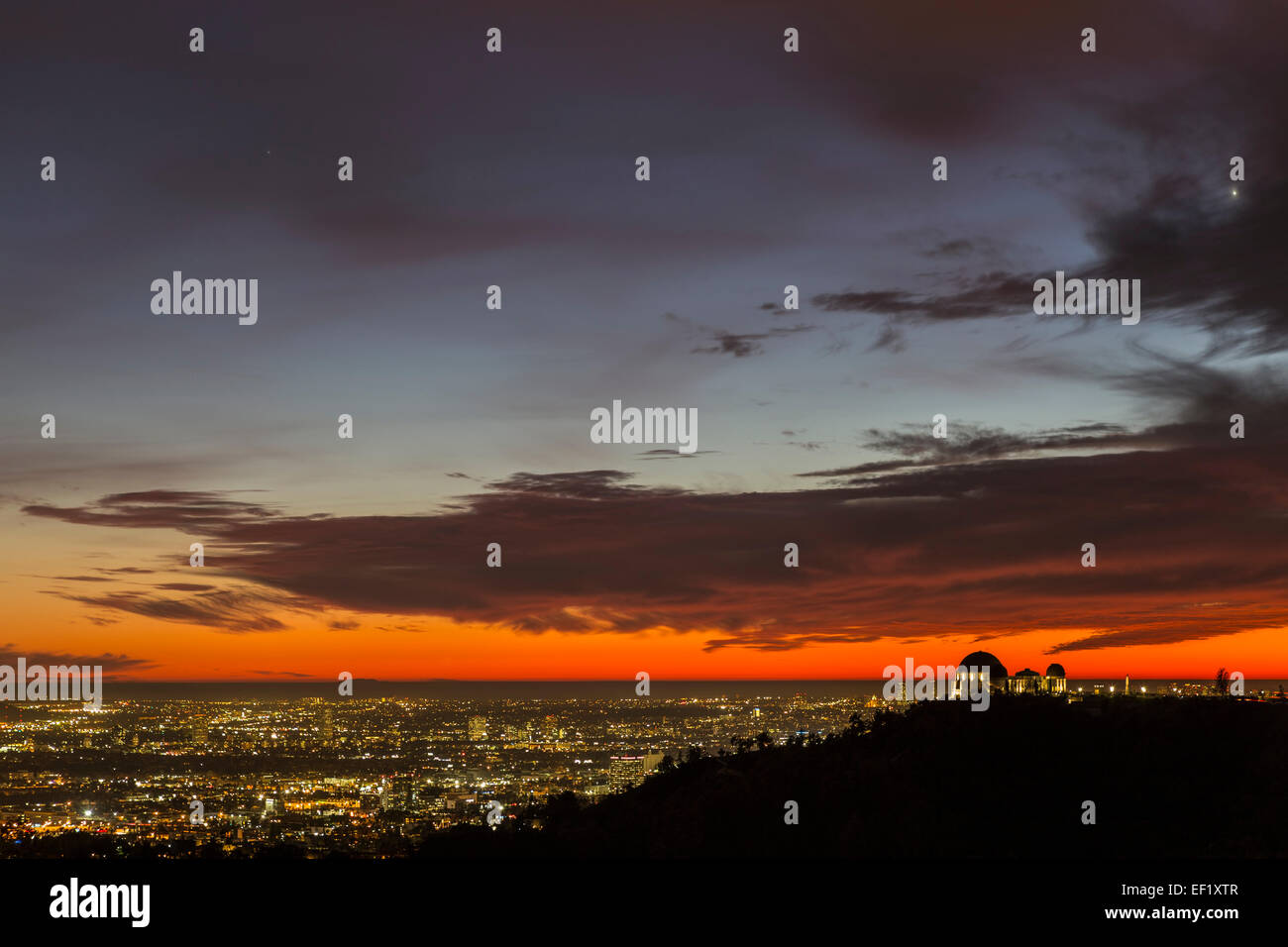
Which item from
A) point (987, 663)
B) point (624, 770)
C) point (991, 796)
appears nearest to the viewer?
point (991, 796)

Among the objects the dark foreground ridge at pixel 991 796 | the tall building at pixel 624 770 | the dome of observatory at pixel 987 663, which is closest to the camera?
the dark foreground ridge at pixel 991 796

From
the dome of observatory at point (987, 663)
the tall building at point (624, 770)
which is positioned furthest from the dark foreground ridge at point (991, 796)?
the tall building at point (624, 770)

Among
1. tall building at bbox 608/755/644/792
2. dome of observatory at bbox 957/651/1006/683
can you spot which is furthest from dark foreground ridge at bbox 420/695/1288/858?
tall building at bbox 608/755/644/792

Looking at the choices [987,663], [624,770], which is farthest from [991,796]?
[624,770]

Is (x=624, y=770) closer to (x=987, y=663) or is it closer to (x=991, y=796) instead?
(x=987, y=663)

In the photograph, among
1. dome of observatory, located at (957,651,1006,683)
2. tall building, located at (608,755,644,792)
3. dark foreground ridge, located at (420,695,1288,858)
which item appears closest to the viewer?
dark foreground ridge, located at (420,695,1288,858)

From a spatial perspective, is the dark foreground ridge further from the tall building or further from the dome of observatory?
the tall building

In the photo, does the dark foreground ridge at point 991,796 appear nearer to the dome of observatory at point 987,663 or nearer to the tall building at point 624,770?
the dome of observatory at point 987,663
